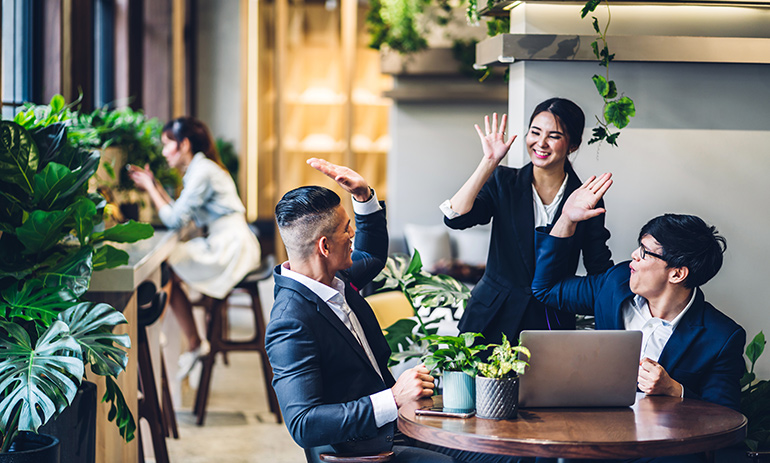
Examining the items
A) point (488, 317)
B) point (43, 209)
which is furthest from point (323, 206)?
point (43, 209)

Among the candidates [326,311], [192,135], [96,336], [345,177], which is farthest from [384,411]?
[192,135]

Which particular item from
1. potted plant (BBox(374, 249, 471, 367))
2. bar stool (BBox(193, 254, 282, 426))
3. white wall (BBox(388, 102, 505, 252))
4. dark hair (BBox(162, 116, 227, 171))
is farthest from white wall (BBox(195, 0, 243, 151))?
potted plant (BBox(374, 249, 471, 367))

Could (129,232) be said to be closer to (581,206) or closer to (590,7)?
(581,206)

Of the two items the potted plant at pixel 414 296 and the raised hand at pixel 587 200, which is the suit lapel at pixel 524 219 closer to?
the raised hand at pixel 587 200

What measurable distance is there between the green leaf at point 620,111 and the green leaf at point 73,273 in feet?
5.47

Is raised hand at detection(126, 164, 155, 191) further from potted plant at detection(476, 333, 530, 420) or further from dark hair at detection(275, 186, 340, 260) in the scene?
potted plant at detection(476, 333, 530, 420)

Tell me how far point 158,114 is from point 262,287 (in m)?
2.66

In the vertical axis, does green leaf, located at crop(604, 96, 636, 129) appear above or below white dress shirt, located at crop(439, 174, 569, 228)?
above

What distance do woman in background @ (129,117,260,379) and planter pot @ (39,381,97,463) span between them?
2072 mm

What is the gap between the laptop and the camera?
197 cm

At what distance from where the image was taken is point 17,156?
97.4 inches

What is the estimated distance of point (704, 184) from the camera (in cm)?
293

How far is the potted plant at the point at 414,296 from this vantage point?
2.90m

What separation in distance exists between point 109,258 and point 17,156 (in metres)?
0.45
